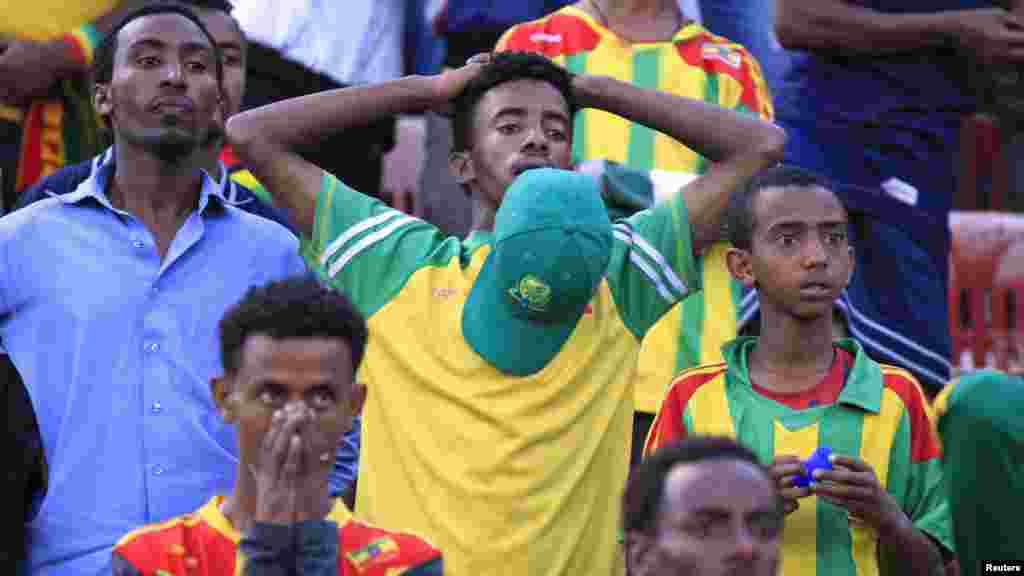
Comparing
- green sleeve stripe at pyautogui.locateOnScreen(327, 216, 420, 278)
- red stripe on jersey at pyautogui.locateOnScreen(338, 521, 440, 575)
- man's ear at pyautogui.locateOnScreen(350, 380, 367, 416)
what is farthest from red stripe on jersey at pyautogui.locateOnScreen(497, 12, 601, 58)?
red stripe on jersey at pyautogui.locateOnScreen(338, 521, 440, 575)

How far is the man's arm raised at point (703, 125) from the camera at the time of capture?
5.71 metres

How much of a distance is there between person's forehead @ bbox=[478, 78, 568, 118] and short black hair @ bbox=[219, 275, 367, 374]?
116 cm

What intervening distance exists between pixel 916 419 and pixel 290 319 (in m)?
1.64

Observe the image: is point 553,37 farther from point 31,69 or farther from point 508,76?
point 31,69

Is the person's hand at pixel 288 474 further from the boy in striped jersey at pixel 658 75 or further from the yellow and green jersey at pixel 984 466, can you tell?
the yellow and green jersey at pixel 984 466

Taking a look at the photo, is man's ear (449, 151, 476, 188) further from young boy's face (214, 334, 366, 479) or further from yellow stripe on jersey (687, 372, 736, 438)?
young boy's face (214, 334, 366, 479)

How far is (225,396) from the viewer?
4.45m

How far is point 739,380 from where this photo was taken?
5.25 m

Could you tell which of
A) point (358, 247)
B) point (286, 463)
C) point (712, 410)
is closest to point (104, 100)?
point (358, 247)

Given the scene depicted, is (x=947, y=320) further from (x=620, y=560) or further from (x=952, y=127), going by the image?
(x=620, y=560)

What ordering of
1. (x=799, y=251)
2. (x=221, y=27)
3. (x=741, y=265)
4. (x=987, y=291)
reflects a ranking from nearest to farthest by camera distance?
(x=799, y=251) → (x=741, y=265) → (x=221, y=27) → (x=987, y=291)

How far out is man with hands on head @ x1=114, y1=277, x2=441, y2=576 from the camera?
13.4ft

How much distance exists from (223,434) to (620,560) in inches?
39.6

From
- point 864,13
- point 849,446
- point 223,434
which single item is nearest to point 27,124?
point 223,434
